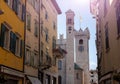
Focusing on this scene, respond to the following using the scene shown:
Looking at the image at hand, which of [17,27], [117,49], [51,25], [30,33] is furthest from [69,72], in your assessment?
[117,49]

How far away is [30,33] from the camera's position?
30281 mm

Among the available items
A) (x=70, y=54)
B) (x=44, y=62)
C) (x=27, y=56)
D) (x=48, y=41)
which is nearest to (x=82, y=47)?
(x=70, y=54)

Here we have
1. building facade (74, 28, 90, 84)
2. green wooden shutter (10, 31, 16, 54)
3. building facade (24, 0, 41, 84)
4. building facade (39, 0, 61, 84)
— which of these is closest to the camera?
green wooden shutter (10, 31, 16, 54)

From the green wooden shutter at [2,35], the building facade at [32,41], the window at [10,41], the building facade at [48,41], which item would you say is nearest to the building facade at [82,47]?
the building facade at [48,41]

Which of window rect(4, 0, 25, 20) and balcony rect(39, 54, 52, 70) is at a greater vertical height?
window rect(4, 0, 25, 20)

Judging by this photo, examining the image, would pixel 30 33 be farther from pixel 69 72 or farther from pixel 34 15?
pixel 69 72

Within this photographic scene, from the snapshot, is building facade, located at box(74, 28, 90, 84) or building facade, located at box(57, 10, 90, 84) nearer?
building facade, located at box(57, 10, 90, 84)

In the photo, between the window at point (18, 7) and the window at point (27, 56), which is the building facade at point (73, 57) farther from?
the window at point (18, 7)

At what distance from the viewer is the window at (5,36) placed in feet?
66.8

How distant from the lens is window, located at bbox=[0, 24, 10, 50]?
20348mm

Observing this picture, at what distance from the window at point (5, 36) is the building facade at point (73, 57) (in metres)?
56.7

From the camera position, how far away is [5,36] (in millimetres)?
21891

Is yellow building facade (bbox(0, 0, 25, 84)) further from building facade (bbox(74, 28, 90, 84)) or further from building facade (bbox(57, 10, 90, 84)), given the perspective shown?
building facade (bbox(74, 28, 90, 84))

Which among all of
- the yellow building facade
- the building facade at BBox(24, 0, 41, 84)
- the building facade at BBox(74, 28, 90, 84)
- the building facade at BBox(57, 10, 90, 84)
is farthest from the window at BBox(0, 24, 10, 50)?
the building facade at BBox(74, 28, 90, 84)
